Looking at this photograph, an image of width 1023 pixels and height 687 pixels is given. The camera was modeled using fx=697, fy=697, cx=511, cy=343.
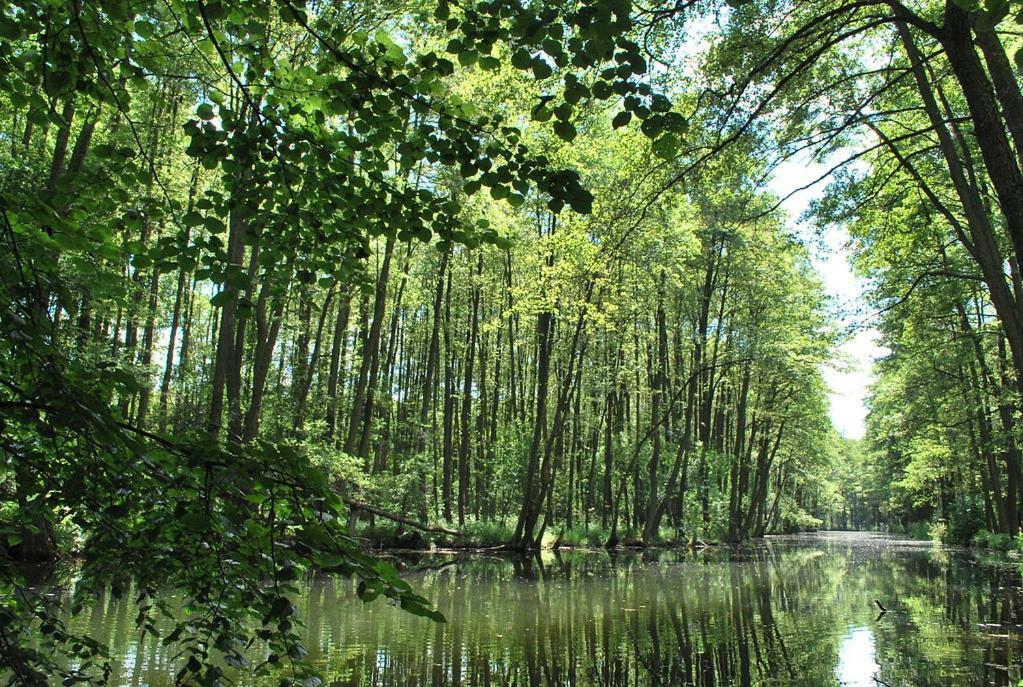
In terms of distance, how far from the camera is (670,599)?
12.7 meters

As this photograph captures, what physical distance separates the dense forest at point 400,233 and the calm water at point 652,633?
1475mm

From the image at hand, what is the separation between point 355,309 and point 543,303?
10052 mm

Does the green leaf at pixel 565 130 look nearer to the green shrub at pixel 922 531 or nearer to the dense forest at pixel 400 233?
the dense forest at pixel 400 233

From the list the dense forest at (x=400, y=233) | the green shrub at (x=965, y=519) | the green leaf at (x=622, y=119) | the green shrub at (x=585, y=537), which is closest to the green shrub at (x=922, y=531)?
the green shrub at (x=965, y=519)

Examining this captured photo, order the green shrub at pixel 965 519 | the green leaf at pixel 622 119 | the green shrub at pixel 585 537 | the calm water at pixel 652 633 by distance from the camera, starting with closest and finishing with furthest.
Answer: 1. the green leaf at pixel 622 119
2. the calm water at pixel 652 633
3. the green shrub at pixel 585 537
4. the green shrub at pixel 965 519

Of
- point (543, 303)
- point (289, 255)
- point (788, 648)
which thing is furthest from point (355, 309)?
point (289, 255)

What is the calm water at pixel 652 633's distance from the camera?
716 centimetres

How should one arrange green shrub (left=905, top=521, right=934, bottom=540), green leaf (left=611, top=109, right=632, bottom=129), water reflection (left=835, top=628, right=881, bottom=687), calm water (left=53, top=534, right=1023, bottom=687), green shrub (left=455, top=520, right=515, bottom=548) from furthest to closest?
green shrub (left=905, top=521, right=934, bottom=540) → green shrub (left=455, top=520, right=515, bottom=548) → calm water (left=53, top=534, right=1023, bottom=687) → water reflection (left=835, top=628, right=881, bottom=687) → green leaf (left=611, top=109, right=632, bottom=129)

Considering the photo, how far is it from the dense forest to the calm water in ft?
4.84

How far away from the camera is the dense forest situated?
2.46 meters

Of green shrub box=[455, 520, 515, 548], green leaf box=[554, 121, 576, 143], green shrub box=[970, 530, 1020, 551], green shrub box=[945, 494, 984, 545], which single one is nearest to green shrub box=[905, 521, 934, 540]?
green shrub box=[945, 494, 984, 545]

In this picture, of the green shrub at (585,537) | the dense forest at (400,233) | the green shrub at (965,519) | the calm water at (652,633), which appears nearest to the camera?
the dense forest at (400,233)

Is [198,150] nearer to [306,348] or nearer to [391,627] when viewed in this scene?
[391,627]

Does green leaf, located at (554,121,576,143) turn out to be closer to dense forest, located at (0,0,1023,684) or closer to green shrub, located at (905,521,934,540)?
dense forest, located at (0,0,1023,684)
